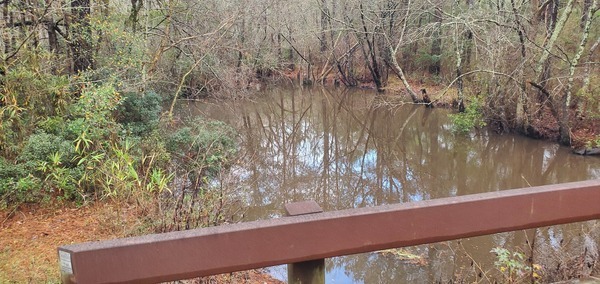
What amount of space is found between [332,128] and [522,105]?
6.96m

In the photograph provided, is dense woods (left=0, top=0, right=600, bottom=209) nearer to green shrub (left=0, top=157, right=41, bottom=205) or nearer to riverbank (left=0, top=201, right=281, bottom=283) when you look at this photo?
green shrub (left=0, top=157, right=41, bottom=205)

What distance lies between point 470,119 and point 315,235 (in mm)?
15149

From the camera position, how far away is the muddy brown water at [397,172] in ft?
20.7

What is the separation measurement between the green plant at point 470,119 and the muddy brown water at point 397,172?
13.1 inches

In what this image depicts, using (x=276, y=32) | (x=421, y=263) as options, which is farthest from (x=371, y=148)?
(x=276, y=32)

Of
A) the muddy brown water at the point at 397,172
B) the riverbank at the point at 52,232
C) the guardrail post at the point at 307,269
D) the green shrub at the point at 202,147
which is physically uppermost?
the guardrail post at the point at 307,269

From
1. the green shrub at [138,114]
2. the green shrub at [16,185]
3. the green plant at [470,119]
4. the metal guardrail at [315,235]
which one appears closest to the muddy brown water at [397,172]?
the green plant at [470,119]

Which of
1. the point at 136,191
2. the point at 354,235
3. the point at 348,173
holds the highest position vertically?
the point at 354,235

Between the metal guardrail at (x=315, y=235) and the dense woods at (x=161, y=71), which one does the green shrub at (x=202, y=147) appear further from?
the metal guardrail at (x=315, y=235)

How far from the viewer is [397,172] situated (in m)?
11.5

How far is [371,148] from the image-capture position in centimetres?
1428

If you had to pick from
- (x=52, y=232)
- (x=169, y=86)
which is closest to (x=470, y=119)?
(x=169, y=86)

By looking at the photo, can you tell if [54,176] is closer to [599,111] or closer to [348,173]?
[348,173]

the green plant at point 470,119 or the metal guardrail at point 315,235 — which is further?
the green plant at point 470,119
